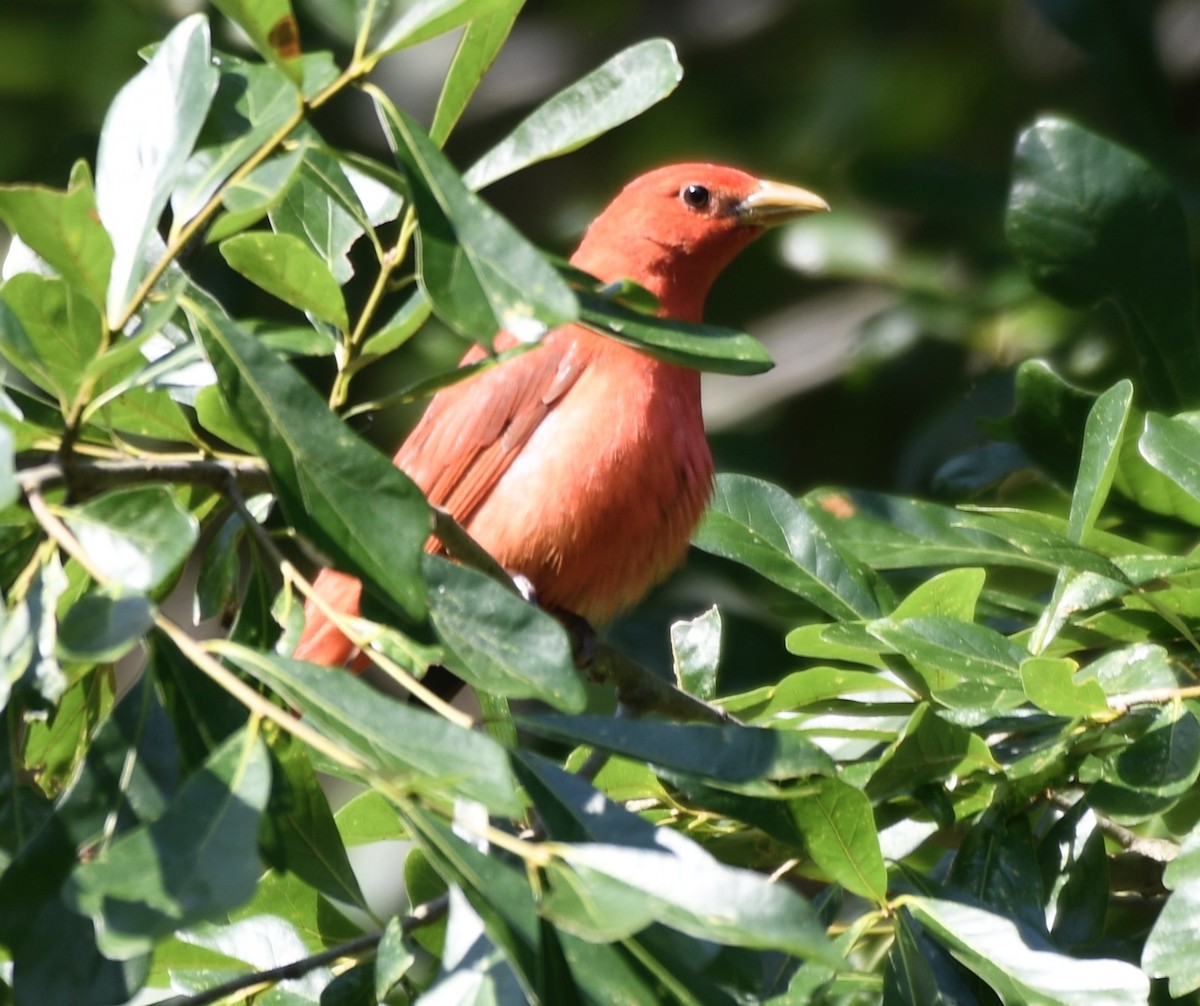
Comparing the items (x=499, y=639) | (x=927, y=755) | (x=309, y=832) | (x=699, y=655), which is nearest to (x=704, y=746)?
(x=499, y=639)

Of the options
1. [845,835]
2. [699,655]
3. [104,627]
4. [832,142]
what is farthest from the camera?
[832,142]

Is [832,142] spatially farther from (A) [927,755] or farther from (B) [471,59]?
(B) [471,59]

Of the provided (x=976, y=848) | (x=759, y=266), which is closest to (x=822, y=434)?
(x=759, y=266)

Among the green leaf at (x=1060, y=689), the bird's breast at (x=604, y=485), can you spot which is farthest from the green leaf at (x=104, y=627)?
the bird's breast at (x=604, y=485)

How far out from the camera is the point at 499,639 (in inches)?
78.0

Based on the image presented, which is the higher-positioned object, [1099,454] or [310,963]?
[1099,454]

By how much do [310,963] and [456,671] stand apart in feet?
1.88

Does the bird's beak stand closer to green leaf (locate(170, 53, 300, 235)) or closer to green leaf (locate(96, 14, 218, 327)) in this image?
green leaf (locate(170, 53, 300, 235))

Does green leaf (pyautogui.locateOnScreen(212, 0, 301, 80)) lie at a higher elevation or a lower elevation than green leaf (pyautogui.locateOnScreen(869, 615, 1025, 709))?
higher

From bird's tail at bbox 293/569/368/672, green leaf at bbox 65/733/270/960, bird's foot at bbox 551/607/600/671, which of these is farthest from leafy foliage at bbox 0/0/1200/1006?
bird's tail at bbox 293/569/368/672

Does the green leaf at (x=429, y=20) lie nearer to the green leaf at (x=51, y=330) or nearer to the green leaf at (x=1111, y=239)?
the green leaf at (x=51, y=330)

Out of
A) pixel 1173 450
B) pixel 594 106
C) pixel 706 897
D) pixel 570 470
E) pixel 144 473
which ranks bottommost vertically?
pixel 570 470

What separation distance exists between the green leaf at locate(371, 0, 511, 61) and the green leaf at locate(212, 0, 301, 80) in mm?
107

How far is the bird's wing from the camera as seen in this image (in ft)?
12.8
